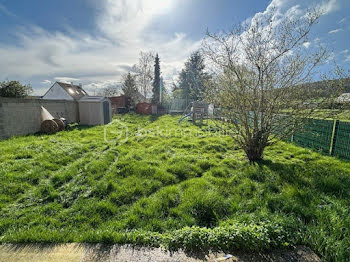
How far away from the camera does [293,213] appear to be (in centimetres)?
239

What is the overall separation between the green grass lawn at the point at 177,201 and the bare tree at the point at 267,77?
3.55ft

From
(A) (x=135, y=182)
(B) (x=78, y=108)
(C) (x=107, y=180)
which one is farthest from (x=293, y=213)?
(B) (x=78, y=108)

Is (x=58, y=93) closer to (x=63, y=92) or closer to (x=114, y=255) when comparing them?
(x=63, y=92)

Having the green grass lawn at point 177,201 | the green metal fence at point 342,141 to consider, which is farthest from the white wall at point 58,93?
the green metal fence at point 342,141

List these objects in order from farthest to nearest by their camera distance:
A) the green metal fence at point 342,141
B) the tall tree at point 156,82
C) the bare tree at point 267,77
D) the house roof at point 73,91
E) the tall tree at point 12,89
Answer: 1. the tall tree at point 156,82
2. the house roof at point 73,91
3. the tall tree at point 12,89
4. the green metal fence at point 342,141
5. the bare tree at point 267,77

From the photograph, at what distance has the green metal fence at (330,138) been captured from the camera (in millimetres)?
4660

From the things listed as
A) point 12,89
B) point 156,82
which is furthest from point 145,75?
point 12,89

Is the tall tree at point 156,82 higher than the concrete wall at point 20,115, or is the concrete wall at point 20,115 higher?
the tall tree at point 156,82

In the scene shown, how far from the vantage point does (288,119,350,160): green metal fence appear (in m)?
4.66

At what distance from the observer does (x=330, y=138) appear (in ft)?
16.9

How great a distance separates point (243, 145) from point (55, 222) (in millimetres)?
4506

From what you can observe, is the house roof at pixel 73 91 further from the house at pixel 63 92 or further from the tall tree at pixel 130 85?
the tall tree at pixel 130 85

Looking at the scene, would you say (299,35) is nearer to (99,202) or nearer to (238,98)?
(238,98)

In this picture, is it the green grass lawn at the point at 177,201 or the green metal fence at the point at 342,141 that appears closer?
the green grass lawn at the point at 177,201
